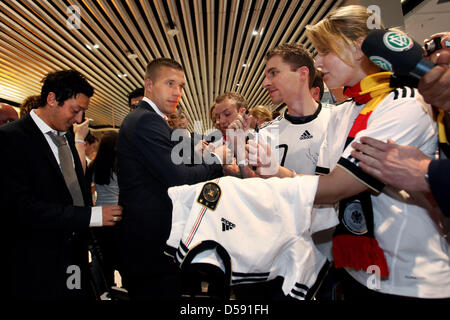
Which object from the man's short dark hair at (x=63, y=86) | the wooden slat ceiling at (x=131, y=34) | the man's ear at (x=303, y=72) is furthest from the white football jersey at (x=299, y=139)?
the wooden slat ceiling at (x=131, y=34)

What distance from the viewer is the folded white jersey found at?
0.84 metres

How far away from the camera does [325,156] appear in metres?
1.27

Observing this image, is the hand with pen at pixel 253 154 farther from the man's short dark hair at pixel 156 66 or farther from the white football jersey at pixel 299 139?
the man's short dark hair at pixel 156 66

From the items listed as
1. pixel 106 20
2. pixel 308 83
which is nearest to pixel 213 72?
pixel 106 20

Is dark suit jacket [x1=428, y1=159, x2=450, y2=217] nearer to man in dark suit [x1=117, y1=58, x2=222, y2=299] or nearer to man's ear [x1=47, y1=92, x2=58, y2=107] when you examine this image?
man in dark suit [x1=117, y1=58, x2=222, y2=299]

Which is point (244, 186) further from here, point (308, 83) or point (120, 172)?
point (308, 83)

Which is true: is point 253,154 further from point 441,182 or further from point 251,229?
point 441,182

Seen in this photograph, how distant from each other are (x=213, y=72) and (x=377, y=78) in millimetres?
9558

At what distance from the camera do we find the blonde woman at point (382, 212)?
917 millimetres

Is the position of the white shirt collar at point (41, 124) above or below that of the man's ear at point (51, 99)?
below

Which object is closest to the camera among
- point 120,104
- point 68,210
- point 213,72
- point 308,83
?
point 68,210

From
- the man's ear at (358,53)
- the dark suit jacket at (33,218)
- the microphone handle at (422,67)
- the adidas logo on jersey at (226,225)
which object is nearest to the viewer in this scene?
the microphone handle at (422,67)

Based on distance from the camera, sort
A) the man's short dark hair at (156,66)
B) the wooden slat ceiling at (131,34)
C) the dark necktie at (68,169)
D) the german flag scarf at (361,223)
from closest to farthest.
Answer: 1. the german flag scarf at (361,223)
2. the dark necktie at (68,169)
3. the man's short dark hair at (156,66)
4. the wooden slat ceiling at (131,34)

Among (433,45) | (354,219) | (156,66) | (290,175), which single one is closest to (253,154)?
(290,175)
